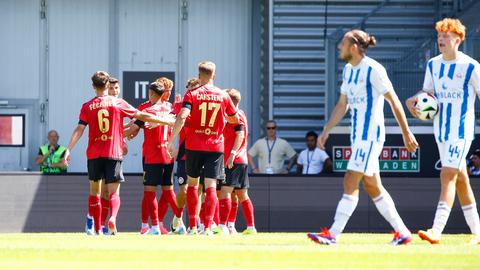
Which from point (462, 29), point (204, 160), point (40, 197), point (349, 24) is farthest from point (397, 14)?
point (462, 29)

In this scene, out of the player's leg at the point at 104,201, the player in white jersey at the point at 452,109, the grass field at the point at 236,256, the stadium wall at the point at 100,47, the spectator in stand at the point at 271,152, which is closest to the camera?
the grass field at the point at 236,256

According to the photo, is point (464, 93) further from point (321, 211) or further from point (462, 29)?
point (321, 211)

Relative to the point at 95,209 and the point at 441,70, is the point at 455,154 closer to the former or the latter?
the point at 441,70

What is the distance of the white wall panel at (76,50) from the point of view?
83.4ft

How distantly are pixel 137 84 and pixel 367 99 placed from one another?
13.7 meters

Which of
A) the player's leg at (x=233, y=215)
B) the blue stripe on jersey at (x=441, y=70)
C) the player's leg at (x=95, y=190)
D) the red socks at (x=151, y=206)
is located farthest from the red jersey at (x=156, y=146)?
the blue stripe on jersey at (x=441, y=70)

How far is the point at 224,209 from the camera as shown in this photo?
1772 centimetres

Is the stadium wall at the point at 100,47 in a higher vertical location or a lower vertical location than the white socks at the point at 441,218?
higher

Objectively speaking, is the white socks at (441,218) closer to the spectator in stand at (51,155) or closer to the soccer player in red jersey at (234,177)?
the soccer player in red jersey at (234,177)

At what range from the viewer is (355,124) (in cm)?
1211

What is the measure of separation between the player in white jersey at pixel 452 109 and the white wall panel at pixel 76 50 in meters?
13.3

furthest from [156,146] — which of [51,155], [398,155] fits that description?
[398,155]

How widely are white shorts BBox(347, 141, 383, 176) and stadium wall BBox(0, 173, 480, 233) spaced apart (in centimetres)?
1030

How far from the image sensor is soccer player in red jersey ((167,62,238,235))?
15727 millimetres
